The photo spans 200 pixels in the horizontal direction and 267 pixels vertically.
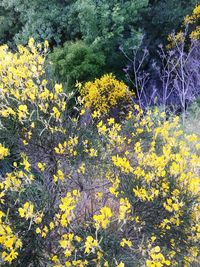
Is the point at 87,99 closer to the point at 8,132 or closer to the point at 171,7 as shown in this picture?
the point at 171,7

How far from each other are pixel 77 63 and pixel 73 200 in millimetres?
6093

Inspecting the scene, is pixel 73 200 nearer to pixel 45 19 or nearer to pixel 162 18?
pixel 45 19

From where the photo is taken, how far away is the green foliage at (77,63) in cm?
820

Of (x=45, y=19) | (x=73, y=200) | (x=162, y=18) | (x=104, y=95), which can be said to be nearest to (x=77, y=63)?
(x=104, y=95)

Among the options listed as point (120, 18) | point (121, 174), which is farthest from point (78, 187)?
point (120, 18)

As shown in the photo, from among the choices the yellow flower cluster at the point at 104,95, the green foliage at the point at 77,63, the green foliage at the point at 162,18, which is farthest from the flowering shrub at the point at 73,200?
the green foliage at the point at 162,18

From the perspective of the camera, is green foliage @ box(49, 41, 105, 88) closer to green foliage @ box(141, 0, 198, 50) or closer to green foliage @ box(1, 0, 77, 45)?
green foliage @ box(1, 0, 77, 45)

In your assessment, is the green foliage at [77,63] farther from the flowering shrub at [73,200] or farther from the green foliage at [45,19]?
the flowering shrub at [73,200]

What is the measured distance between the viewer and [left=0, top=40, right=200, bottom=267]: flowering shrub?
255 centimetres

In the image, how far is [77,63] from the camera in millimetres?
8328

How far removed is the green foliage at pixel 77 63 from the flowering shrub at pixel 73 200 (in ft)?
15.4

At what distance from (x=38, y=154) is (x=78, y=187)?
57 centimetres

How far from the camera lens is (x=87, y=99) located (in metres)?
7.53

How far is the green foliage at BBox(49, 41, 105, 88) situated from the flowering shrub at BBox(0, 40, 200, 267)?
4.68m
